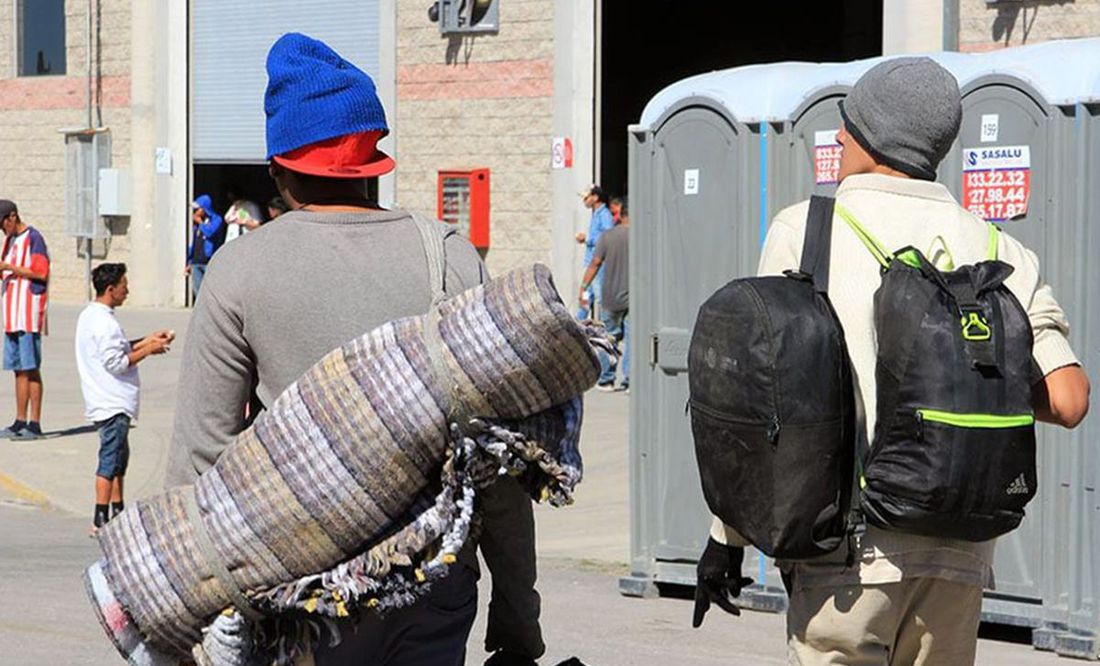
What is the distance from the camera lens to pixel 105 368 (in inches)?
435

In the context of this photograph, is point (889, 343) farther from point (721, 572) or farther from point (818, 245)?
point (721, 572)

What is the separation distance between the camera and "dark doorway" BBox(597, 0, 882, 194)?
3259cm

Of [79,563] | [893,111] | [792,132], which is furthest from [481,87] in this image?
[893,111]

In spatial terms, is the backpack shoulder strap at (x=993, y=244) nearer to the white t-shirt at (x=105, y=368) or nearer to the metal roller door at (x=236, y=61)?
the white t-shirt at (x=105, y=368)

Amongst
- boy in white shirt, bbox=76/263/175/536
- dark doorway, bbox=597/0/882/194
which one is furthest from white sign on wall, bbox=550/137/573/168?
boy in white shirt, bbox=76/263/175/536

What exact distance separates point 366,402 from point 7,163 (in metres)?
28.4

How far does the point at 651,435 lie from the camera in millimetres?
9000

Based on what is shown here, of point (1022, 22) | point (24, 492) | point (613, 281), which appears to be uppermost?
point (1022, 22)

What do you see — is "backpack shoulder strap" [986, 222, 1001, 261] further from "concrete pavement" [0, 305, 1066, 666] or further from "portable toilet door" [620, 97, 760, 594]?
"portable toilet door" [620, 97, 760, 594]

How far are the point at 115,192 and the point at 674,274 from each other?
69.4 ft

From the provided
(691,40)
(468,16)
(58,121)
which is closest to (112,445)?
(468,16)

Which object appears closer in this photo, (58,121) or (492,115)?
(492,115)

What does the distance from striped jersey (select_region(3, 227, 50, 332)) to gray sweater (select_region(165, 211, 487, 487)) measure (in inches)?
462

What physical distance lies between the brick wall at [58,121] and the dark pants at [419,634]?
26.1 meters
